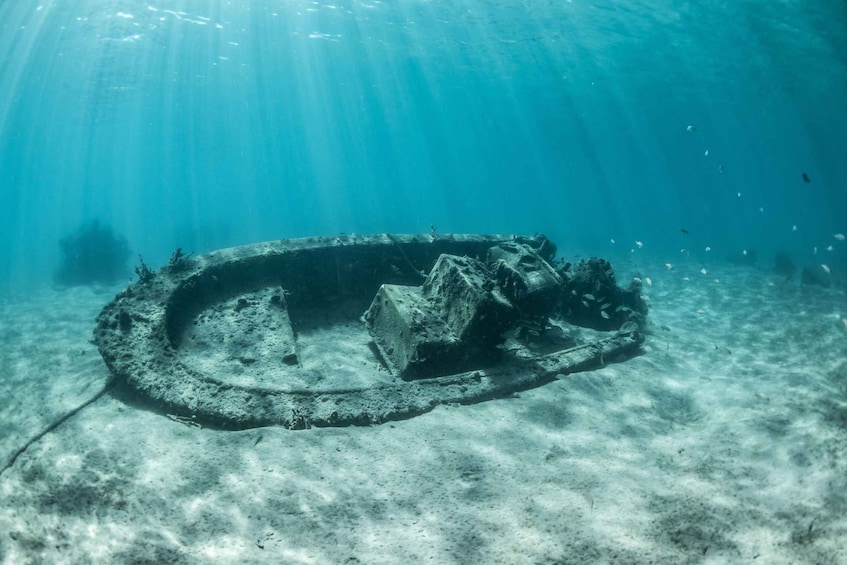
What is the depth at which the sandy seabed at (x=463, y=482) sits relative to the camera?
9.18ft

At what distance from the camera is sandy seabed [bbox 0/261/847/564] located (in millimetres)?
2797

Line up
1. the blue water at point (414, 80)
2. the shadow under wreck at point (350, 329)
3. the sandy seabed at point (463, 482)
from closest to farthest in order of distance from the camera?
the sandy seabed at point (463, 482), the shadow under wreck at point (350, 329), the blue water at point (414, 80)

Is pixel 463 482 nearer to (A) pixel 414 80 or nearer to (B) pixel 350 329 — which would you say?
(B) pixel 350 329

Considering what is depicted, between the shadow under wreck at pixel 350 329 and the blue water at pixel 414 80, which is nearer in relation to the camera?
the shadow under wreck at pixel 350 329

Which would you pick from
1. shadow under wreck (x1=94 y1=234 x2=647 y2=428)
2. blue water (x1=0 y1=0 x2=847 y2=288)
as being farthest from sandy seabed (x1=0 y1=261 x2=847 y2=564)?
blue water (x1=0 y1=0 x2=847 y2=288)

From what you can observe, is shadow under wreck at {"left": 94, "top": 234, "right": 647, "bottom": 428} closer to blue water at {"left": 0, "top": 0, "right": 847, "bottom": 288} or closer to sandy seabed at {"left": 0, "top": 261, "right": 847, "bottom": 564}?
sandy seabed at {"left": 0, "top": 261, "right": 847, "bottom": 564}

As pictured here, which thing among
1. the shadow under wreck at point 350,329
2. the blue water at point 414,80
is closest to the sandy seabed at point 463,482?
the shadow under wreck at point 350,329

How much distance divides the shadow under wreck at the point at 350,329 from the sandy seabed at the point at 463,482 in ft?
1.06

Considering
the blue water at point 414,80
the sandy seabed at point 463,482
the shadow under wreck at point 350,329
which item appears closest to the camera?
the sandy seabed at point 463,482

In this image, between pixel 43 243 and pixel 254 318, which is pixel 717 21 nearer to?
pixel 254 318

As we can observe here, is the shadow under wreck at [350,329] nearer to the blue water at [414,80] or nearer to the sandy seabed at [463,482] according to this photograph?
the sandy seabed at [463,482]

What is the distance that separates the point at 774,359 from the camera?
797 cm

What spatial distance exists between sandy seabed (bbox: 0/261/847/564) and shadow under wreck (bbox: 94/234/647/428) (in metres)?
0.32

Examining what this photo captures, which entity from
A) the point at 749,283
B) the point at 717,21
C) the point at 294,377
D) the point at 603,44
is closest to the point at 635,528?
the point at 294,377
